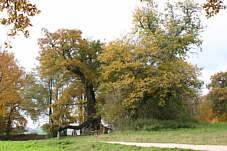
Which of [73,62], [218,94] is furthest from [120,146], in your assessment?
[218,94]

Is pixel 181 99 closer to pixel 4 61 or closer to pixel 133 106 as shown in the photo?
pixel 133 106

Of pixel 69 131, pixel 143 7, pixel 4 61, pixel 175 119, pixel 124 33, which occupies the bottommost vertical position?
pixel 69 131

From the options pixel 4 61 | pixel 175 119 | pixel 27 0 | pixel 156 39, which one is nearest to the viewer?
pixel 27 0

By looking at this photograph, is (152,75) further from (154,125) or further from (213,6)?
(213,6)

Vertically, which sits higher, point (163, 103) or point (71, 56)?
point (71, 56)

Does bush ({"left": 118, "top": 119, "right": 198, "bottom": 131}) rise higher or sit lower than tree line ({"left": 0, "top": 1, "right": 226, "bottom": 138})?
lower

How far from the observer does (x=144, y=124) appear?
15.2 metres

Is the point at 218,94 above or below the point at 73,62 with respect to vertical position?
below

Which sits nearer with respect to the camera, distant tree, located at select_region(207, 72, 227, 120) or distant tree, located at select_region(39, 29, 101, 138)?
distant tree, located at select_region(39, 29, 101, 138)

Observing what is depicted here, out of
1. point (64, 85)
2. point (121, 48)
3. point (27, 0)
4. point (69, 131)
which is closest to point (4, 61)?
point (64, 85)

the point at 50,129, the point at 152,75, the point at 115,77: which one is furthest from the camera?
the point at 50,129

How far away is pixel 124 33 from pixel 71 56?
613 cm

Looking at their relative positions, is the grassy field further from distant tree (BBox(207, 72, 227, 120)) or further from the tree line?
distant tree (BBox(207, 72, 227, 120))

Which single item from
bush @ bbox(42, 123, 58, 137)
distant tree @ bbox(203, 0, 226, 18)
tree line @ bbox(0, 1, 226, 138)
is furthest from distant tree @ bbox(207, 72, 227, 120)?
distant tree @ bbox(203, 0, 226, 18)
